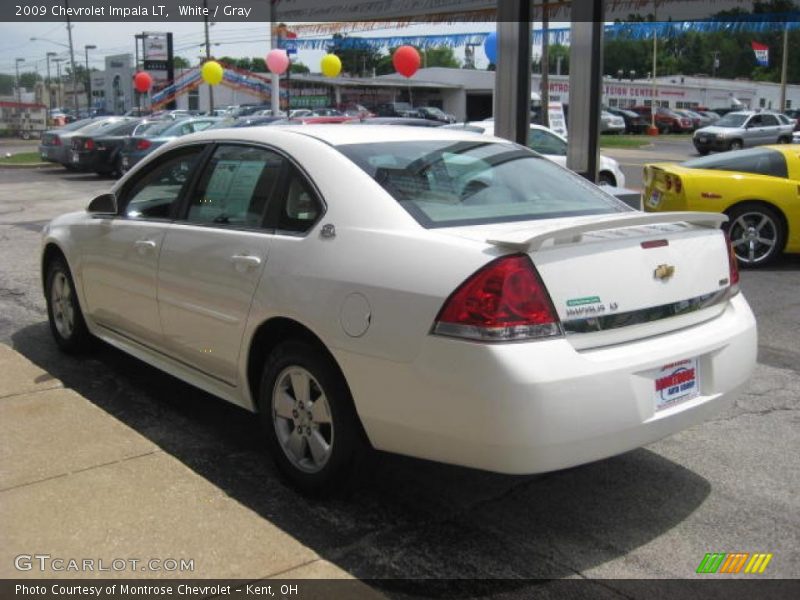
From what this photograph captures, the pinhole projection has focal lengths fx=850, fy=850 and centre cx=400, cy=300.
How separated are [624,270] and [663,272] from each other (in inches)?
9.2

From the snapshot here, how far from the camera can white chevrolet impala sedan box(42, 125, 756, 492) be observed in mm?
3027

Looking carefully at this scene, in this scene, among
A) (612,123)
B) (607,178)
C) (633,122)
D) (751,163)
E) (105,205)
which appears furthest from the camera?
(633,122)

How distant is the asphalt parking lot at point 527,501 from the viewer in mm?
3246

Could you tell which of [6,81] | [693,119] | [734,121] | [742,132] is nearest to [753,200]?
[742,132]

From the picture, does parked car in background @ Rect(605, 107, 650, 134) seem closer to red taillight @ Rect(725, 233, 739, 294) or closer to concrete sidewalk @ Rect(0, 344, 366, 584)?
red taillight @ Rect(725, 233, 739, 294)

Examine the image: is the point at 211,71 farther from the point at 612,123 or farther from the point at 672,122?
the point at 672,122

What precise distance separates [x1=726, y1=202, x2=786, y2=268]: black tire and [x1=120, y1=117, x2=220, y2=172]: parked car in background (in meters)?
14.1

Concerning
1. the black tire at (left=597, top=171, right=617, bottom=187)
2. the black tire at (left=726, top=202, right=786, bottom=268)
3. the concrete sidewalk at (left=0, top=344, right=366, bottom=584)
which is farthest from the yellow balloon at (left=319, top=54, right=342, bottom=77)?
the concrete sidewalk at (left=0, top=344, right=366, bottom=584)

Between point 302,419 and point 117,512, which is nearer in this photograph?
point 117,512

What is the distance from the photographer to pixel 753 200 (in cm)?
946

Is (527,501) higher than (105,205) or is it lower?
lower

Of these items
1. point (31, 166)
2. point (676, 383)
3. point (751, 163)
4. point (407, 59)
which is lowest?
point (676, 383)

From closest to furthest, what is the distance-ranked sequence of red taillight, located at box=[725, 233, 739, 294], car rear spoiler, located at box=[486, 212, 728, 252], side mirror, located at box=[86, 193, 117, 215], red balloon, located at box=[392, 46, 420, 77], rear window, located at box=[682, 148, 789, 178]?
car rear spoiler, located at box=[486, 212, 728, 252] → red taillight, located at box=[725, 233, 739, 294] → side mirror, located at box=[86, 193, 117, 215] → rear window, located at box=[682, 148, 789, 178] → red balloon, located at box=[392, 46, 420, 77]

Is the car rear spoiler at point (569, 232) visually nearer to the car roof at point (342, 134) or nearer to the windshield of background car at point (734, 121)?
the car roof at point (342, 134)
